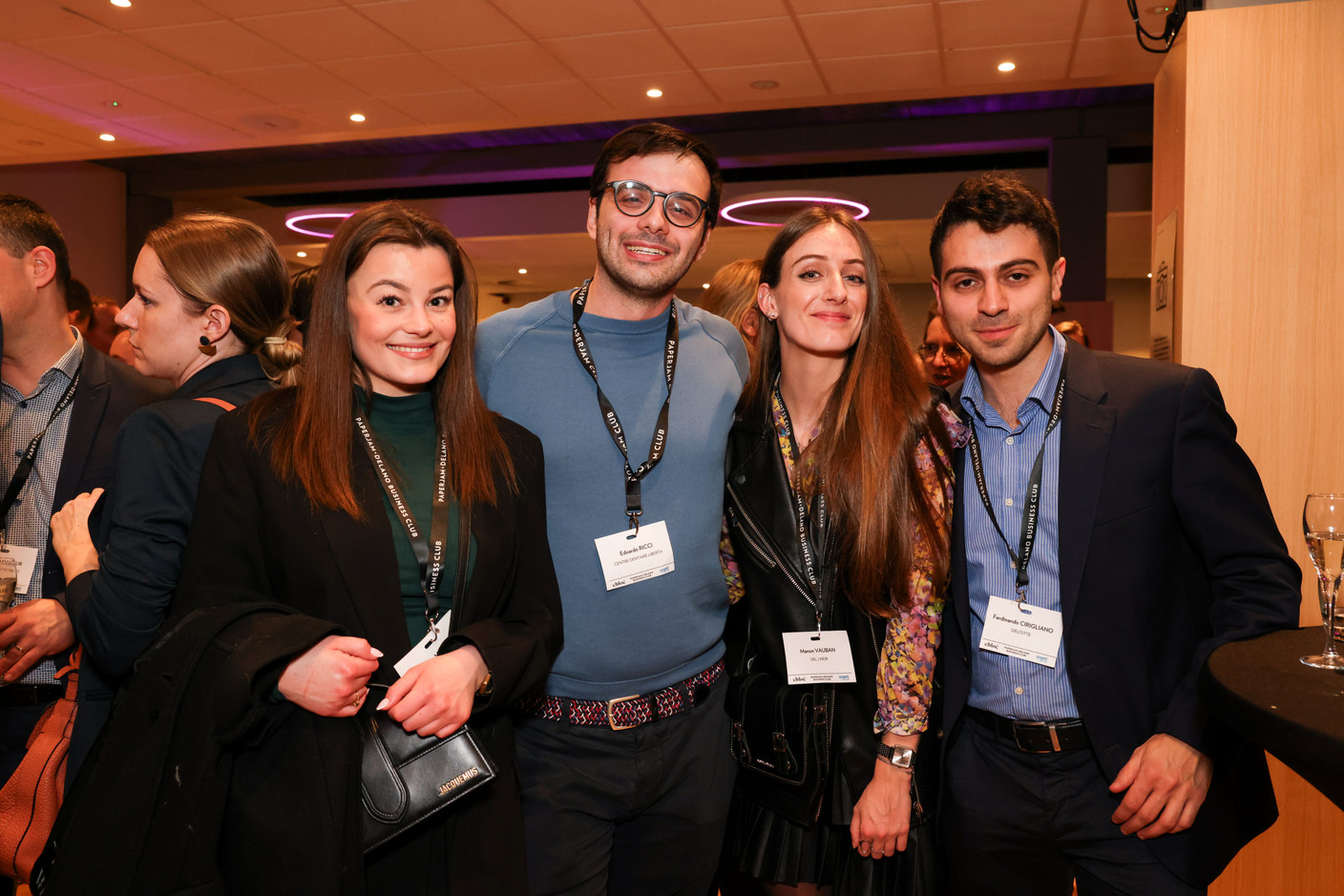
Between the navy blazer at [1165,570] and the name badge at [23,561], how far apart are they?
2.42 metres

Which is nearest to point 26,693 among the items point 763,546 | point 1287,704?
point 763,546

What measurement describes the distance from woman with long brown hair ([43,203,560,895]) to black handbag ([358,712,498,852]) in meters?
0.01

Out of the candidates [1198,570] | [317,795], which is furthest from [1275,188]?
[317,795]

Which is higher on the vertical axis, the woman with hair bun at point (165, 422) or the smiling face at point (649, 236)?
the smiling face at point (649, 236)

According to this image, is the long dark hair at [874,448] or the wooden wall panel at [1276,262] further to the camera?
the wooden wall panel at [1276,262]

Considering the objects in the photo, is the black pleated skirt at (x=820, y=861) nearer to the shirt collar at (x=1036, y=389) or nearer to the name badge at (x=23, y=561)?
the shirt collar at (x=1036, y=389)

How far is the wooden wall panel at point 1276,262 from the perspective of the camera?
2699 mm

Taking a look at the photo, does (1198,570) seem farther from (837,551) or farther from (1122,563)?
(837,551)

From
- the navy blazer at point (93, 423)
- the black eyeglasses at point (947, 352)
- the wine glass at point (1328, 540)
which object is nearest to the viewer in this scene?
the wine glass at point (1328, 540)

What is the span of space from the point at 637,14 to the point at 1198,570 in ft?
15.4

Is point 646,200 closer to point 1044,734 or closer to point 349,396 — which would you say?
point 349,396

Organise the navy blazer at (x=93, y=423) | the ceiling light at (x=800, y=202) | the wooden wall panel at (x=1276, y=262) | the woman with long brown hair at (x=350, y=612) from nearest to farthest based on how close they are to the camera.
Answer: the woman with long brown hair at (x=350, y=612), the navy blazer at (x=93, y=423), the wooden wall panel at (x=1276, y=262), the ceiling light at (x=800, y=202)

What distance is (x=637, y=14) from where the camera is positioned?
534 centimetres

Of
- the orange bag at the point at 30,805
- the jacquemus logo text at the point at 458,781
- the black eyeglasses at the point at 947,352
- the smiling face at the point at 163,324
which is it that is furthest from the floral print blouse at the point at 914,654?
the black eyeglasses at the point at 947,352
